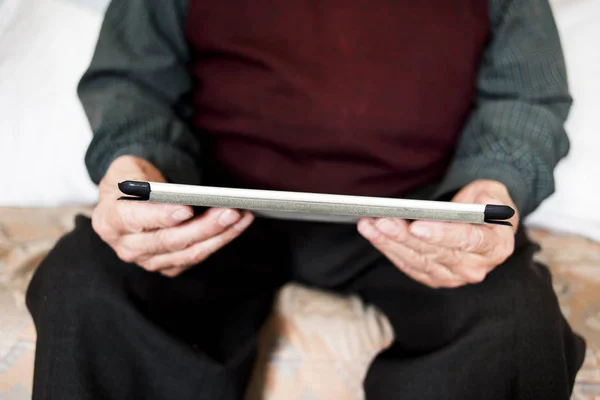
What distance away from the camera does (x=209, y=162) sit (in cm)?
74

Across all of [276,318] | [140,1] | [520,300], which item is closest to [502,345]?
[520,300]

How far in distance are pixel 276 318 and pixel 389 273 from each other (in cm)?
15

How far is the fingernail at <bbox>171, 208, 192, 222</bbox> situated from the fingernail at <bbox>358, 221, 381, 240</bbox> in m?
0.16

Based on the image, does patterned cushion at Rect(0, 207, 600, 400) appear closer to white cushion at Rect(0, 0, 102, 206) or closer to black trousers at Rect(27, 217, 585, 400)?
black trousers at Rect(27, 217, 585, 400)

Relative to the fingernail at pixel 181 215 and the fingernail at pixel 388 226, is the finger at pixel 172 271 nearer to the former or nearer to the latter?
the fingernail at pixel 181 215

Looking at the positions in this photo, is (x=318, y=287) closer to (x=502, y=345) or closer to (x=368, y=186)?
(x=368, y=186)

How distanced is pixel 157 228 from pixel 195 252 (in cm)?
4

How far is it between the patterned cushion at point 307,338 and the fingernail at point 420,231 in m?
0.22

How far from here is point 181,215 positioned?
1.60 feet

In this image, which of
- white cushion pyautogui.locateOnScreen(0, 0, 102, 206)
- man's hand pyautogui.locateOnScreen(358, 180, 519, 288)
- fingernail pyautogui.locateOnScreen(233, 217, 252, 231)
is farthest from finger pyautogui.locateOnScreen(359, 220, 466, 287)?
white cushion pyautogui.locateOnScreen(0, 0, 102, 206)

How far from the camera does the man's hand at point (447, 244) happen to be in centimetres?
51

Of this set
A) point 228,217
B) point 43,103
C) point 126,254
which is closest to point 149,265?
point 126,254

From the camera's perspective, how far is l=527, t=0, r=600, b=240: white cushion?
2.96ft

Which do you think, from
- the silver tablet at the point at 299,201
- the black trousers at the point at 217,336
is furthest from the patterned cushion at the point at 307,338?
the silver tablet at the point at 299,201
